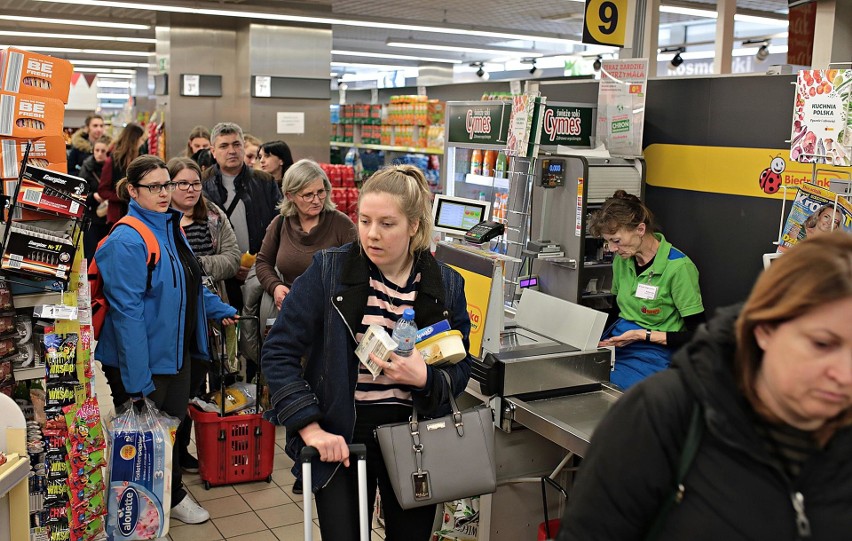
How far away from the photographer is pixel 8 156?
11.1 ft

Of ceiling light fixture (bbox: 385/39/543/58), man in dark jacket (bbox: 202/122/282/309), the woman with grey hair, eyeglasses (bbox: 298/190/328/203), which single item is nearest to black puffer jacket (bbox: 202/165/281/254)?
man in dark jacket (bbox: 202/122/282/309)

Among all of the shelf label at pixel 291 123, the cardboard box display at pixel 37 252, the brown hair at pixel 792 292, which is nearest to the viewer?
the brown hair at pixel 792 292

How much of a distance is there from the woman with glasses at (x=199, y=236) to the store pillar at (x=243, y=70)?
212 inches

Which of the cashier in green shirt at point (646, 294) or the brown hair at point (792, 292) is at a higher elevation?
the brown hair at point (792, 292)

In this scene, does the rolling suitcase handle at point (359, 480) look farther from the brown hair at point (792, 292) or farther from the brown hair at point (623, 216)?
the brown hair at point (623, 216)

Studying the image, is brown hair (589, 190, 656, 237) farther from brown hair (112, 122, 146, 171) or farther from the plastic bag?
brown hair (112, 122, 146, 171)

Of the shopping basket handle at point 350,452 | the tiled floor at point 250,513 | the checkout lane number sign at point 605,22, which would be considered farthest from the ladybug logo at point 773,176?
the shopping basket handle at point 350,452

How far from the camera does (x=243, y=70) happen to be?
33.3 feet

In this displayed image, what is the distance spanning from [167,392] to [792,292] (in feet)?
10.9

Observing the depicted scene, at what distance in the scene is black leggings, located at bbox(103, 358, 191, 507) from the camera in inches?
153

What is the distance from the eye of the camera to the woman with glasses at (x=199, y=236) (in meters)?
4.55

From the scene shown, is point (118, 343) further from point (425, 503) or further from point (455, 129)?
point (455, 129)

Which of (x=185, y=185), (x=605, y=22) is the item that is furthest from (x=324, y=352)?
(x=605, y=22)

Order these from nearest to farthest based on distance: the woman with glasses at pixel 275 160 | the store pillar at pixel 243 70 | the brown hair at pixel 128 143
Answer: the woman with glasses at pixel 275 160
the brown hair at pixel 128 143
the store pillar at pixel 243 70
